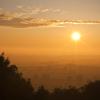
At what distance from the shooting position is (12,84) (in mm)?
70312

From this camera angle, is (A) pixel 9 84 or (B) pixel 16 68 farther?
(B) pixel 16 68

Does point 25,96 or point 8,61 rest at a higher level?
point 8,61

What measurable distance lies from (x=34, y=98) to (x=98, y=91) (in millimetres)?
8254

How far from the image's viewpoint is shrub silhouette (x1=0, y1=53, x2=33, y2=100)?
69.1 metres

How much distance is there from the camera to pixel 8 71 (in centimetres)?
7325

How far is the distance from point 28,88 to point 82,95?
7.19m

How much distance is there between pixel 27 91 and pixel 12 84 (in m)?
2.41

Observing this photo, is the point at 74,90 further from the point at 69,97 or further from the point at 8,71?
the point at 8,71

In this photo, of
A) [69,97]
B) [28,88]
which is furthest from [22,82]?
[69,97]

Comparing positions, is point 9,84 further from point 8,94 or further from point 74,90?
point 74,90

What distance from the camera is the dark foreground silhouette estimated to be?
6931 centimetres

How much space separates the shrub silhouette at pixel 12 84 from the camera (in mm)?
69062

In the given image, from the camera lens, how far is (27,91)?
2815 inches

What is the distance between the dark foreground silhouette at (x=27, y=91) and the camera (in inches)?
2729
